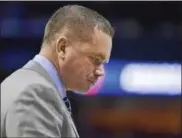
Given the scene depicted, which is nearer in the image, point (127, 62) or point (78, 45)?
point (78, 45)

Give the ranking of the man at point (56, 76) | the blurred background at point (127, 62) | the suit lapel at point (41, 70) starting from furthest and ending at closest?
the blurred background at point (127, 62) → the suit lapel at point (41, 70) → the man at point (56, 76)

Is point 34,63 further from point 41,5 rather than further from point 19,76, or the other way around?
point 41,5

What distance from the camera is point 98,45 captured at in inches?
60.7

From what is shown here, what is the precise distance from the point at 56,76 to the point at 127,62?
3.27 metres

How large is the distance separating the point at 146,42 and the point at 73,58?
3.29 metres

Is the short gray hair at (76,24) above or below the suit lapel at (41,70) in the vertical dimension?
above

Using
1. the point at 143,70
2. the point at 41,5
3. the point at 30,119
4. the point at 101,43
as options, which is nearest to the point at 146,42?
the point at 143,70

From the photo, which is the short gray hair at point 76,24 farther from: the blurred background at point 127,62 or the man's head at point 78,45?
the blurred background at point 127,62

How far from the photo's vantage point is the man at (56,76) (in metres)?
1.30

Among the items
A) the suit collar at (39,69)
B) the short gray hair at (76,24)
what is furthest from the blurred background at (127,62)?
the suit collar at (39,69)

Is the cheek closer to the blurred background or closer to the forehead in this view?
the forehead

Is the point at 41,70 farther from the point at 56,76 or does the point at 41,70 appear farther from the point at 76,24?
the point at 76,24

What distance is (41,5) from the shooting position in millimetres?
4684

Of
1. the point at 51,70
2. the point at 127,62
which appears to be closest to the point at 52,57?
the point at 51,70
